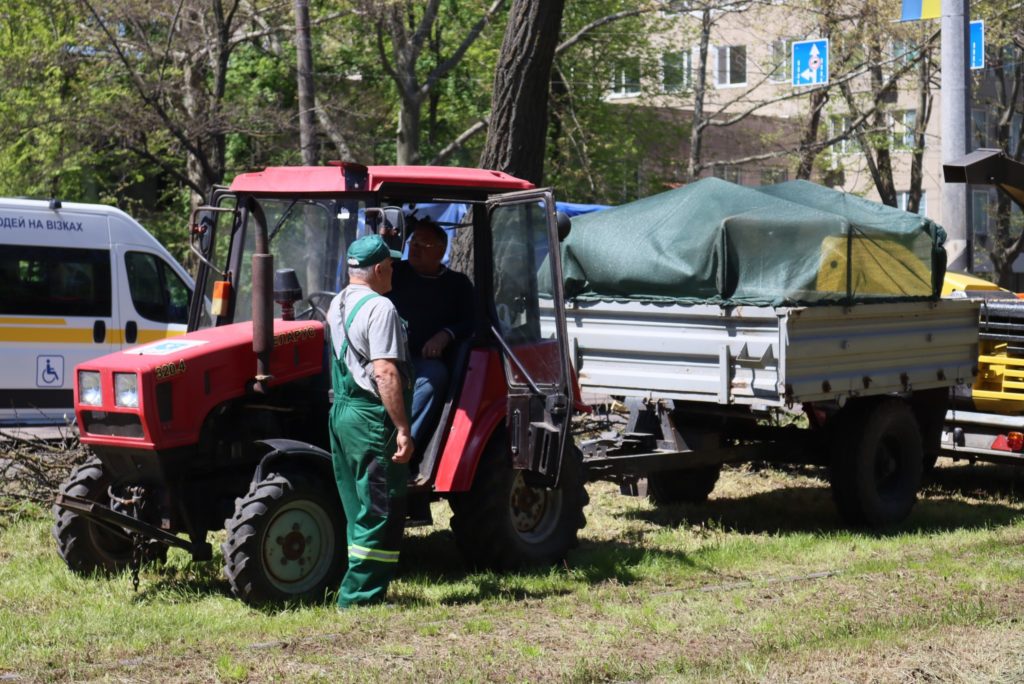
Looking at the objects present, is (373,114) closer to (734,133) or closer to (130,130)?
(130,130)

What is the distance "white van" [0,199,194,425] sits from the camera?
14680mm

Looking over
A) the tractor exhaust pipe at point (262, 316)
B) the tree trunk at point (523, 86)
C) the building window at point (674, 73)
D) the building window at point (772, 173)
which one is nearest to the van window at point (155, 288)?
the tree trunk at point (523, 86)

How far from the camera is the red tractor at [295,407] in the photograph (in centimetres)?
694

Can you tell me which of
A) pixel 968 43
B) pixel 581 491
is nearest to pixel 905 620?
pixel 581 491

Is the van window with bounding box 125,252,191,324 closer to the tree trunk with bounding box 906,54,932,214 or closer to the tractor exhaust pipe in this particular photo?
the tractor exhaust pipe

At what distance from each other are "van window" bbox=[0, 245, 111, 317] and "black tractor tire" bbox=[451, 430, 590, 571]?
28.0 feet

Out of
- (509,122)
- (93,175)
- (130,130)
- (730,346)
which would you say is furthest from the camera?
(93,175)

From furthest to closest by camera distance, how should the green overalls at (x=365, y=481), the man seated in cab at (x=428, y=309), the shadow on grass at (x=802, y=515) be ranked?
the shadow on grass at (x=802, y=515) < the man seated in cab at (x=428, y=309) < the green overalls at (x=365, y=481)

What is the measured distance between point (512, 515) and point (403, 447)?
138cm

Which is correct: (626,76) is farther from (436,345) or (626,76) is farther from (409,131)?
(436,345)

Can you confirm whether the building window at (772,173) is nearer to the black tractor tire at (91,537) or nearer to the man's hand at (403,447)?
the black tractor tire at (91,537)

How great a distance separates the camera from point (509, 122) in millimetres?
12570

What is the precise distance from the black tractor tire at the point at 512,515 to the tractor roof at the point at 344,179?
4.77 feet

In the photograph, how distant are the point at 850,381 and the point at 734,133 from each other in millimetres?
36428
